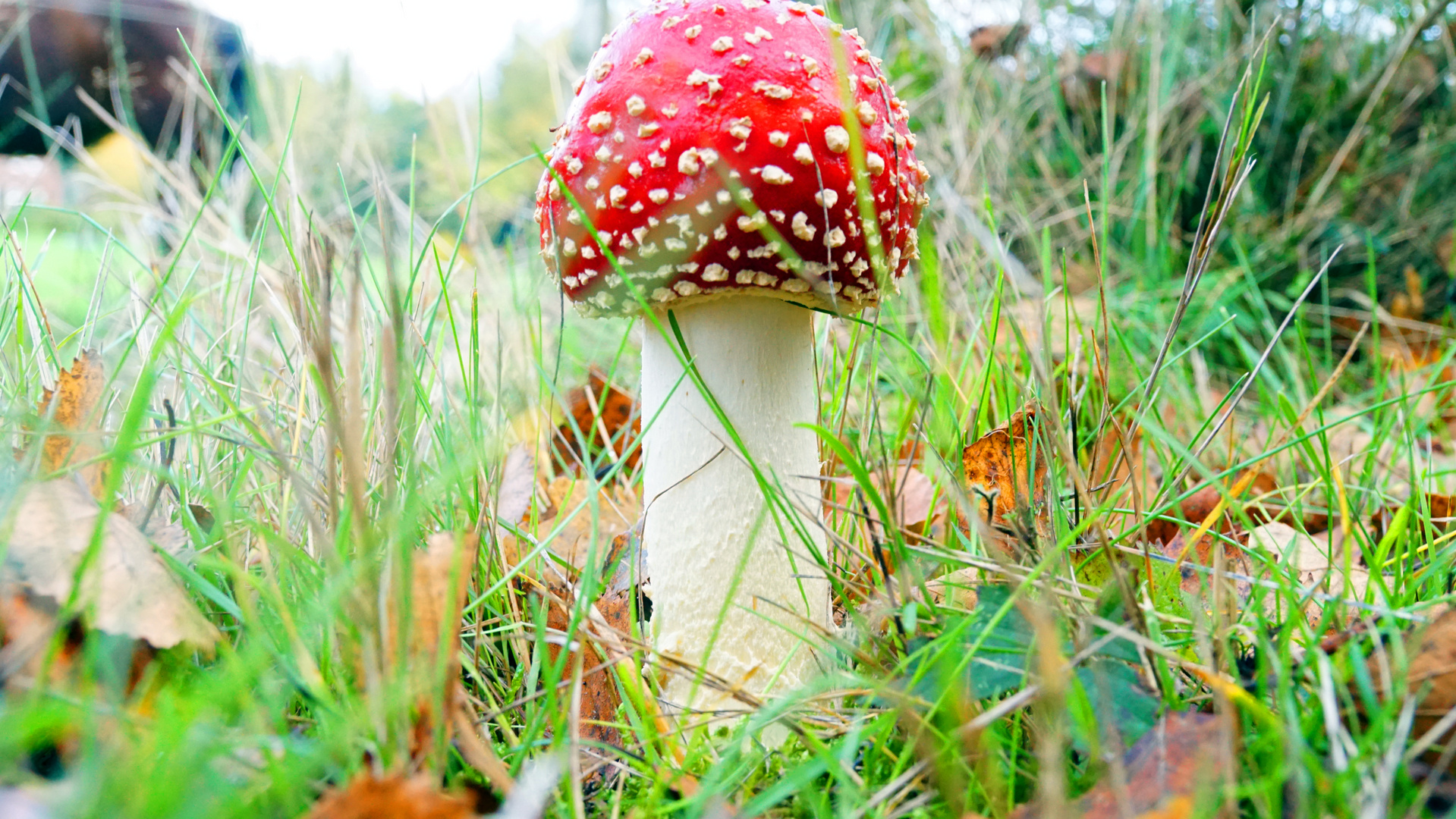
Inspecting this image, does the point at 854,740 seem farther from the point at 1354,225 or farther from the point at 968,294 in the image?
the point at 1354,225

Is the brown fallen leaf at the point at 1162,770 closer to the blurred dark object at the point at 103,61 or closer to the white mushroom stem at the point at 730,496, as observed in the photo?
the white mushroom stem at the point at 730,496

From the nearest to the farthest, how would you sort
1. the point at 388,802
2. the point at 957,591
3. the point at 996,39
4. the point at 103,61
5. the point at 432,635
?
the point at 388,802, the point at 432,635, the point at 957,591, the point at 996,39, the point at 103,61

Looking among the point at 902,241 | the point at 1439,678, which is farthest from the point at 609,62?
the point at 1439,678

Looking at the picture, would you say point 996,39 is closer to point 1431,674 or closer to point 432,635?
point 1431,674

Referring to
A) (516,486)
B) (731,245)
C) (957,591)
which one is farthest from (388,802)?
(516,486)

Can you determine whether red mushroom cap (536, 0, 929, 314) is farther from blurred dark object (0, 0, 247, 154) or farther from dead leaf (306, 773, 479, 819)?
blurred dark object (0, 0, 247, 154)

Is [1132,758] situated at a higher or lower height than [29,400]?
lower
